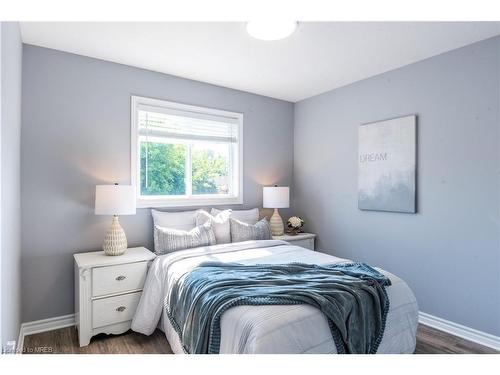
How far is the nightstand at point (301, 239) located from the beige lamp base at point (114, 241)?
1.76 metres

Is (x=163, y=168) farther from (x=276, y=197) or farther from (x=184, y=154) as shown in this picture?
(x=276, y=197)

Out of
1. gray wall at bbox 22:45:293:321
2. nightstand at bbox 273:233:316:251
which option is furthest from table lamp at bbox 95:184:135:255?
nightstand at bbox 273:233:316:251

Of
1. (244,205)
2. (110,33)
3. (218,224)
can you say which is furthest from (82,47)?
(244,205)

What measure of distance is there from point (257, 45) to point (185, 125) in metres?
1.28

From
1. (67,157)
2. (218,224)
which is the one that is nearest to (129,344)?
(218,224)

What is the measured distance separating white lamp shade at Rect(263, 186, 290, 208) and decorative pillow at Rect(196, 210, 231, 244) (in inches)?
28.2

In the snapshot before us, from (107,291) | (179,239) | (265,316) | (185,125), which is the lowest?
(107,291)

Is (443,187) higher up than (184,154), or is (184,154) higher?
(184,154)

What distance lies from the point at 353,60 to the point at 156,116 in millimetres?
2085

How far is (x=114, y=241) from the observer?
264 centimetres

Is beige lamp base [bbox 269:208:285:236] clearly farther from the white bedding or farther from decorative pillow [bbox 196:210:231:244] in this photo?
decorative pillow [bbox 196:210:231:244]

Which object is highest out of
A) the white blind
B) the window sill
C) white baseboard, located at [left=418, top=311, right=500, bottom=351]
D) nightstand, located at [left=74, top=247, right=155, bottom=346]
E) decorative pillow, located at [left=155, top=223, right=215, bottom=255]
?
the white blind

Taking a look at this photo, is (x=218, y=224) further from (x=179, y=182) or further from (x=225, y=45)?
(x=225, y=45)

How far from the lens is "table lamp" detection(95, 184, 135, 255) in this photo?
2580mm
